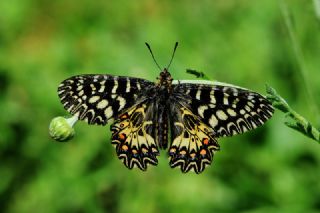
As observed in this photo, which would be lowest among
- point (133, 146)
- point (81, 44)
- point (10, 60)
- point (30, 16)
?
point (133, 146)

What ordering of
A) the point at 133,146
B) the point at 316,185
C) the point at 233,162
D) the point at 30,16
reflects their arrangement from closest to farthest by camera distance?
the point at 133,146, the point at 316,185, the point at 233,162, the point at 30,16

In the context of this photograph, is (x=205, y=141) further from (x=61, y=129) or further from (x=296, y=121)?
(x=61, y=129)

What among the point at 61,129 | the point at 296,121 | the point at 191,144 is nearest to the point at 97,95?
the point at 61,129

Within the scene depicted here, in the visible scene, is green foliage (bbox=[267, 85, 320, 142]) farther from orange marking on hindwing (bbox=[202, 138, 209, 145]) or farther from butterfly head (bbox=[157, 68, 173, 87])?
butterfly head (bbox=[157, 68, 173, 87])

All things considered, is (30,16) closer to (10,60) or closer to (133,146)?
(10,60)

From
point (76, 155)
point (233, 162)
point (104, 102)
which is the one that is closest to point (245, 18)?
point (233, 162)

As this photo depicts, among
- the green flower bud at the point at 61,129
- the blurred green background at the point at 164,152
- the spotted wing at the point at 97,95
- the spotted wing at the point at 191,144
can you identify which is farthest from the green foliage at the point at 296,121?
the blurred green background at the point at 164,152

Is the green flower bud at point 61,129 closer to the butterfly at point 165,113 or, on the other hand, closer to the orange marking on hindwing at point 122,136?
the butterfly at point 165,113

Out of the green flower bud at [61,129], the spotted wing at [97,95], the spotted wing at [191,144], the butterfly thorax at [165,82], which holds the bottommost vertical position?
the spotted wing at [191,144]
